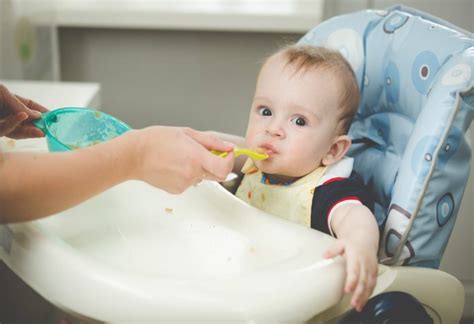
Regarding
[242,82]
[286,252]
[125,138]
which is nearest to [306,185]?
[286,252]

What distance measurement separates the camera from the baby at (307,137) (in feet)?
2.78

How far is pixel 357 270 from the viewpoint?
62 cm

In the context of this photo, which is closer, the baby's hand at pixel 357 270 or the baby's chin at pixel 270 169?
the baby's hand at pixel 357 270

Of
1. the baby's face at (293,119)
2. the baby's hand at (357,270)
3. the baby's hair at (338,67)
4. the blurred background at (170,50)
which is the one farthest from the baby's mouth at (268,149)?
the blurred background at (170,50)

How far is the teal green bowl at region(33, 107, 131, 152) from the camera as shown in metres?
0.82

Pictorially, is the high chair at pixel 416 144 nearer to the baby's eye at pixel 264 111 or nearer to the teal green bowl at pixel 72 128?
the baby's eye at pixel 264 111

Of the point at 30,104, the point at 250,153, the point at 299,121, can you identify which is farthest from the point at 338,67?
the point at 30,104

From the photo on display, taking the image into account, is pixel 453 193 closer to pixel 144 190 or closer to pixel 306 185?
pixel 306 185

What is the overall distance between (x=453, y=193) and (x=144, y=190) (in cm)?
40

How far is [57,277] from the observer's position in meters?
0.58

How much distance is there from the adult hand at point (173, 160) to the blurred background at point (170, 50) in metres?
1.13

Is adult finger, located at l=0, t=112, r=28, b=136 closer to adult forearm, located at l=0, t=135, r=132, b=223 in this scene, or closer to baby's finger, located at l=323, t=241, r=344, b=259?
adult forearm, located at l=0, t=135, r=132, b=223

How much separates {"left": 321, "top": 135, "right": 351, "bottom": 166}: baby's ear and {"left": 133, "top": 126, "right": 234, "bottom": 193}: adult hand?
10.6 inches

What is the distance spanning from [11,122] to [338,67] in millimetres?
457
